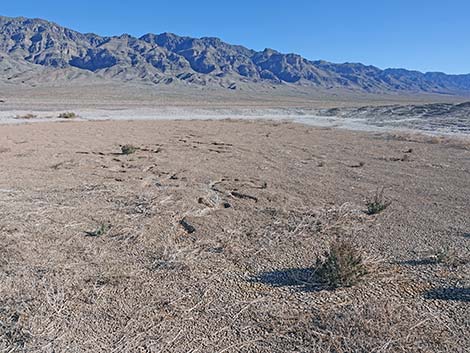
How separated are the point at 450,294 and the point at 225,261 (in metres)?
2.82

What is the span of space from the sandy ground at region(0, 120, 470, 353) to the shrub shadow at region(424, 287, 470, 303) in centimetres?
2

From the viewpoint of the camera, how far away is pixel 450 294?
5152 mm

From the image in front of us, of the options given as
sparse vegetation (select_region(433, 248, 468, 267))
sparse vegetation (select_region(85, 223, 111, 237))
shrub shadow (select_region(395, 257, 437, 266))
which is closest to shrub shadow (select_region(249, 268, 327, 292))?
shrub shadow (select_region(395, 257, 437, 266))

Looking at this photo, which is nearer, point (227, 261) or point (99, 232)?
point (227, 261)

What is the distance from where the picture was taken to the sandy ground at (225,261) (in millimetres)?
4402

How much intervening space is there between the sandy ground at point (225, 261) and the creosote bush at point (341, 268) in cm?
12

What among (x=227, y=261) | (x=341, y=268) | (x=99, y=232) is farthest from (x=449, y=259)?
(x=99, y=232)

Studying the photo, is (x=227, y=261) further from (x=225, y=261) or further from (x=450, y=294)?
(x=450, y=294)

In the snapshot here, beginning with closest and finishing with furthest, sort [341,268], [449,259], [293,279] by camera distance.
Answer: [341,268]
[293,279]
[449,259]

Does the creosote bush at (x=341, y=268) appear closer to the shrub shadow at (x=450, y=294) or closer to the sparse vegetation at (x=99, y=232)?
the shrub shadow at (x=450, y=294)

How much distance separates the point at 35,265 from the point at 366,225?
17.4ft

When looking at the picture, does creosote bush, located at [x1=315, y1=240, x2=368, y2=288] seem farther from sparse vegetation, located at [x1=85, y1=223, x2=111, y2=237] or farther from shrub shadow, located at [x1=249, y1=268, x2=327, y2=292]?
sparse vegetation, located at [x1=85, y1=223, x2=111, y2=237]

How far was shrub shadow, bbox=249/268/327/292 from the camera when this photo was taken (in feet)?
17.6

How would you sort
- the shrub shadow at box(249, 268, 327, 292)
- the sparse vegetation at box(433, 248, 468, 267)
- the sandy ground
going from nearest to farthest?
the sandy ground
the shrub shadow at box(249, 268, 327, 292)
the sparse vegetation at box(433, 248, 468, 267)
